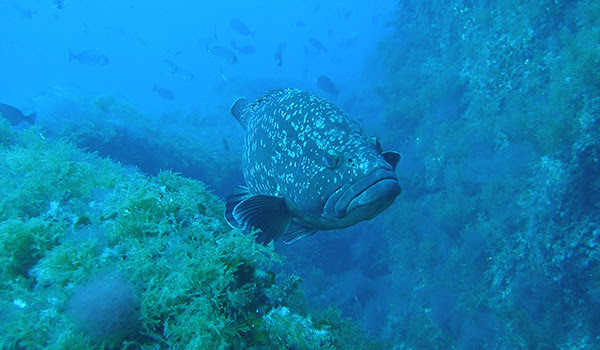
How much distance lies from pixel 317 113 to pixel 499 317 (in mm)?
7043

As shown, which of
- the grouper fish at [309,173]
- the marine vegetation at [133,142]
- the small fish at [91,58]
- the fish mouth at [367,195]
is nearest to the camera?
the fish mouth at [367,195]

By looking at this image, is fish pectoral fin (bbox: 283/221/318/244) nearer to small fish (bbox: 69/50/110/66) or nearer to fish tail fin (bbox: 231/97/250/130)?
fish tail fin (bbox: 231/97/250/130)

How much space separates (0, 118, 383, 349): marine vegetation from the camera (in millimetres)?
1809

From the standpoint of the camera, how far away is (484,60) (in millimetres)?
10547

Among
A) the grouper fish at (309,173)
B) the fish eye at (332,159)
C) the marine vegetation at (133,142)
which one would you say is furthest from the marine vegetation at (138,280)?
the marine vegetation at (133,142)

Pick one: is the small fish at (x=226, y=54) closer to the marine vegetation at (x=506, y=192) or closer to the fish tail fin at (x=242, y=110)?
the marine vegetation at (x=506, y=192)

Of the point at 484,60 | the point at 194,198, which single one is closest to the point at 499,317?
the point at 194,198

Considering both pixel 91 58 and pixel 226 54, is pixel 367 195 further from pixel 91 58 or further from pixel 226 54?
pixel 91 58

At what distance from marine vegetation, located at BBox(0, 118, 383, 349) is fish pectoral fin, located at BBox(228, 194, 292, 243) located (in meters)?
0.27

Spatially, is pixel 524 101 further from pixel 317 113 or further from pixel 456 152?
pixel 317 113

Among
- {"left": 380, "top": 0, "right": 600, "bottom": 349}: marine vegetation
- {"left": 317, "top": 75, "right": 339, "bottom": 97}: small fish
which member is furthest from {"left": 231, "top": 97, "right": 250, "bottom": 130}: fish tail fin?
{"left": 317, "top": 75, "right": 339, "bottom": 97}: small fish

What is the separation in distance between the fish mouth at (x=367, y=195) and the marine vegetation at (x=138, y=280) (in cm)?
75

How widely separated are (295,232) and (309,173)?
885 mm

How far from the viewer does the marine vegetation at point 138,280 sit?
1.81 m
